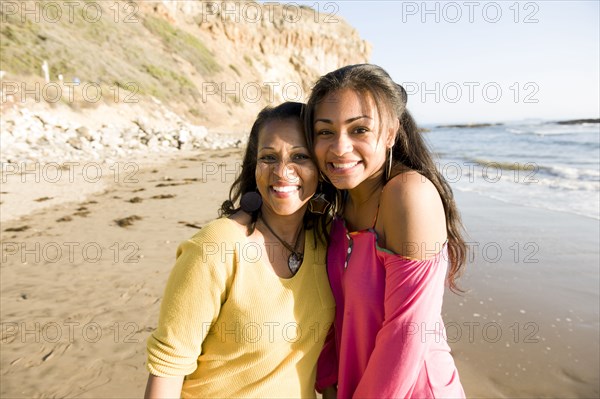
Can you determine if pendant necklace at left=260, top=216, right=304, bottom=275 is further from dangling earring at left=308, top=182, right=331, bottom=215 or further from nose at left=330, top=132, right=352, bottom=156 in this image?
nose at left=330, top=132, right=352, bottom=156

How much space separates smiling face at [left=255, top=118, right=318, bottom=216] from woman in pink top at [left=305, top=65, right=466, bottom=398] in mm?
61

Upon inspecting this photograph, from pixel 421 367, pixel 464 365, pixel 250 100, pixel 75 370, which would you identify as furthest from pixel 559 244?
pixel 250 100

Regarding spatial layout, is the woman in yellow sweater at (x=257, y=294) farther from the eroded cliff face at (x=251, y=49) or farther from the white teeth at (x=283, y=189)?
A: the eroded cliff face at (x=251, y=49)

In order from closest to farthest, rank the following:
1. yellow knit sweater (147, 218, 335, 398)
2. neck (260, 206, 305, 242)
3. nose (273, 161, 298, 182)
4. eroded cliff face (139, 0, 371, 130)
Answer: yellow knit sweater (147, 218, 335, 398)
nose (273, 161, 298, 182)
neck (260, 206, 305, 242)
eroded cliff face (139, 0, 371, 130)

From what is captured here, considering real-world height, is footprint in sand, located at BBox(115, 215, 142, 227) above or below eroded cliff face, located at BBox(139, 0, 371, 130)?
below

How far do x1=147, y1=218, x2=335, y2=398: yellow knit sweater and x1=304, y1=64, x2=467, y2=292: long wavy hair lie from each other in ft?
1.90

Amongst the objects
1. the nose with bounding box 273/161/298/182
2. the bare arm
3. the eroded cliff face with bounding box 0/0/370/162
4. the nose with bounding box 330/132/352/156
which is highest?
the eroded cliff face with bounding box 0/0/370/162

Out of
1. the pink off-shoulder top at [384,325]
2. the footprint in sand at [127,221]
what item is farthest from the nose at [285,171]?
the footprint in sand at [127,221]

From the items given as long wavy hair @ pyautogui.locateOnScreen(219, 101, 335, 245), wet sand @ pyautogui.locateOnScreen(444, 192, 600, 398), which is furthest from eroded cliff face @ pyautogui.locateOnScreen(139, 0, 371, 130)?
long wavy hair @ pyautogui.locateOnScreen(219, 101, 335, 245)

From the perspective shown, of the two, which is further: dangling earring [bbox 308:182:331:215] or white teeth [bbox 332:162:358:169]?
dangling earring [bbox 308:182:331:215]

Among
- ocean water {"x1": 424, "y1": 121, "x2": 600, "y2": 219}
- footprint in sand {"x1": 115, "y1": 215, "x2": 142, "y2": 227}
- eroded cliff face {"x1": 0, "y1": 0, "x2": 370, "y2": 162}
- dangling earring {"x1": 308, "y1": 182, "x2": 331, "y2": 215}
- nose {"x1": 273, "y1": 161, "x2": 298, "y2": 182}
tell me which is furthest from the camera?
eroded cliff face {"x1": 0, "y1": 0, "x2": 370, "y2": 162}

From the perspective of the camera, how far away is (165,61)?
32.0 m

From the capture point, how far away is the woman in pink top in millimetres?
1585

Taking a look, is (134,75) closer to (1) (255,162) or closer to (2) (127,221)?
(2) (127,221)
